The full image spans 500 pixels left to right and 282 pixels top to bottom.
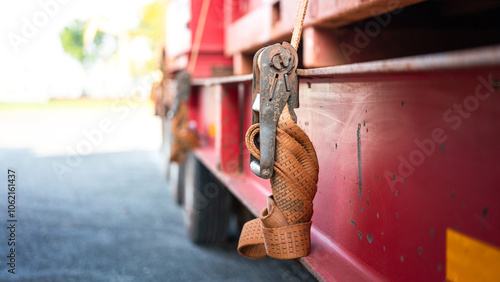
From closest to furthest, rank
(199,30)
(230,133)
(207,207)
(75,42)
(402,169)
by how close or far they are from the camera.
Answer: (402,169), (230,133), (199,30), (207,207), (75,42)

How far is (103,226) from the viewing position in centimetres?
439

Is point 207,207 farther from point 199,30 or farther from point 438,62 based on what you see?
point 438,62

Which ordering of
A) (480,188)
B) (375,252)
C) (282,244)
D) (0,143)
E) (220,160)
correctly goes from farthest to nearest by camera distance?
(0,143) → (220,160) → (282,244) → (375,252) → (480,188)

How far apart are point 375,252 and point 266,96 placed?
1.68 ft

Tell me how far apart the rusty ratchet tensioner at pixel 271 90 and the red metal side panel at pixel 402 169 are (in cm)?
17

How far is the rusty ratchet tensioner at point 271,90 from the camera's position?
1.36m

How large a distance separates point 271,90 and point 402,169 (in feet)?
1.38

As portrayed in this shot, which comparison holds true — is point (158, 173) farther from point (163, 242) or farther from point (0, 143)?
Result: point (0, 143)

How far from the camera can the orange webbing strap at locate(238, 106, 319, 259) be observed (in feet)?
4.47

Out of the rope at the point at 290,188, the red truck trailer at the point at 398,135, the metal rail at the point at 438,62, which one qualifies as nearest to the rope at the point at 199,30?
the red truck trailer at the point at 398,135

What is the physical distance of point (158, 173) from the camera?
7312mm

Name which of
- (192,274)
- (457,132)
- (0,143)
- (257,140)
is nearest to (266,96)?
(257,140)

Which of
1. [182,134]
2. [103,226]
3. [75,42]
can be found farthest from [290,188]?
[75,42]

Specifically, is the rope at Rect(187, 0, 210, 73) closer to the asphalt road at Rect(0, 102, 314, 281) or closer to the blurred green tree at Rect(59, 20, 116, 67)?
the asphalt road at Rect(0, 102, 314, 281)
